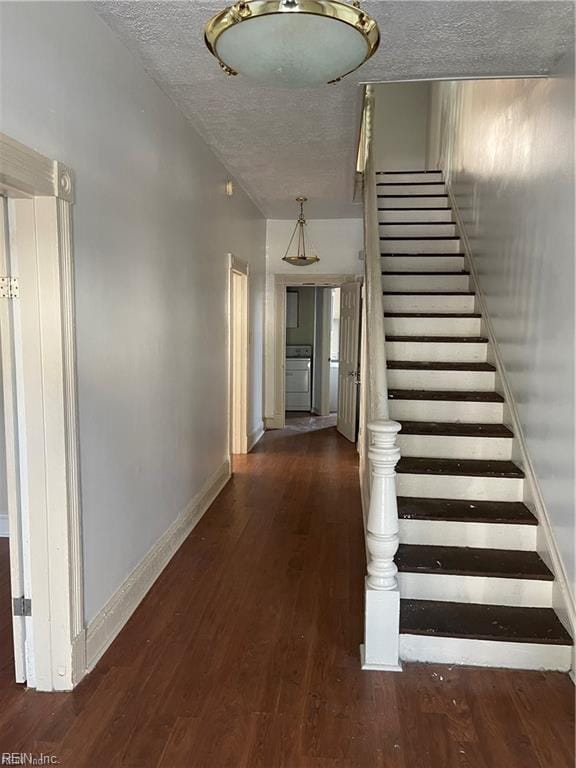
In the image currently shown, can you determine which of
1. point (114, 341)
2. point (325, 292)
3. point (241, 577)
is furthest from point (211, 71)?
point (325, 292)

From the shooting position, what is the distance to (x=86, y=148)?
2154 mm

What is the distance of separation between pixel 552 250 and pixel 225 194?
2.93 meters

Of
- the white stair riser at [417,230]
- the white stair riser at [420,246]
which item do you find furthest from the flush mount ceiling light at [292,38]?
the white stair riser at [417,230]

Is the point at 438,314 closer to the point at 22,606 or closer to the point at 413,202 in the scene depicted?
the point at 413,202

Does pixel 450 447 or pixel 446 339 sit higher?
pixel 446 339

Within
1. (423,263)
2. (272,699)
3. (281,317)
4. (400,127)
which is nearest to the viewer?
(272,699)

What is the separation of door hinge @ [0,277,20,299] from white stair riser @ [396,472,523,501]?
199cm

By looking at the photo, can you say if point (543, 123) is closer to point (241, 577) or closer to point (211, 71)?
point (211, 71)

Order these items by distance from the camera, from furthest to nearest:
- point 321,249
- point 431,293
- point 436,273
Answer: point 321,249 → point 436,273 → point 431,293

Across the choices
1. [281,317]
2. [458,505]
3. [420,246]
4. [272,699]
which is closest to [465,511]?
[458,505]

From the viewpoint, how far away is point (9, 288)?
1.93 metres

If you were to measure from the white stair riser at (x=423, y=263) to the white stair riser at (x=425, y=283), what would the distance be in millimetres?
224

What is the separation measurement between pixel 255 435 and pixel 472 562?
419cm

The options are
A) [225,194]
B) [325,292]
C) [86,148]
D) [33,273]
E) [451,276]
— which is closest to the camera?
[33,273]
